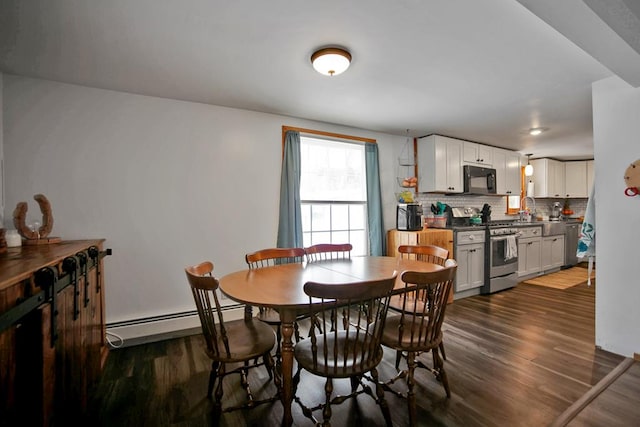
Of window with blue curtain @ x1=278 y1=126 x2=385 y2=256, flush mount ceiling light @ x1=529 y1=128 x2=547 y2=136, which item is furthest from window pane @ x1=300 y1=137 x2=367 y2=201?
flush mount ceiling light @ x1=529 y1=128 x2=547 y2=136

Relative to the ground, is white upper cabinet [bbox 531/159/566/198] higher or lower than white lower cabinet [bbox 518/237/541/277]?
higher

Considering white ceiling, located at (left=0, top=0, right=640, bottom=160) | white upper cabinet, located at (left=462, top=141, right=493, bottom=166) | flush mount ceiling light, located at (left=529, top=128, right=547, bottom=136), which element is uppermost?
white ceiling, located at (left=0, top=0, right=640, bottom=160)

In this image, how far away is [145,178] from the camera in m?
2.84

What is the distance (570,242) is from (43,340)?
302 inches

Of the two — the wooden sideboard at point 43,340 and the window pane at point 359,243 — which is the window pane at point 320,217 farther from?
the wooden sideboard at point 43,340

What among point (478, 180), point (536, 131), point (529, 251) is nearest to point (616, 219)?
point (536, 131)

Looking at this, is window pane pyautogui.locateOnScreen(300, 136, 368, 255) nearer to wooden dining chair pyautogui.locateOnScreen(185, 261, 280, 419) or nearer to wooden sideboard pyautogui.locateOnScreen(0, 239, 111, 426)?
wooden dining chair pyautogui.locateOnScreen(185, 261, 280, 419)

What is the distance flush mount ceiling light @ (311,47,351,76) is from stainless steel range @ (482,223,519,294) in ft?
10.9

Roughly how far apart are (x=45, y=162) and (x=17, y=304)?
205 centimetres

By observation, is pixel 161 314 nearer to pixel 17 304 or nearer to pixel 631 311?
pixel 17 304

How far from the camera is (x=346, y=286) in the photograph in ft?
4.47

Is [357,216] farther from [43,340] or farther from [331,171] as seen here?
[43,340]

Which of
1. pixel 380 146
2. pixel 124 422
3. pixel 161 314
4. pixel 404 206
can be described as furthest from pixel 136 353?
pixel 380 146

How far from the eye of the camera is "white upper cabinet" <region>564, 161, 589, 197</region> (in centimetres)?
643
